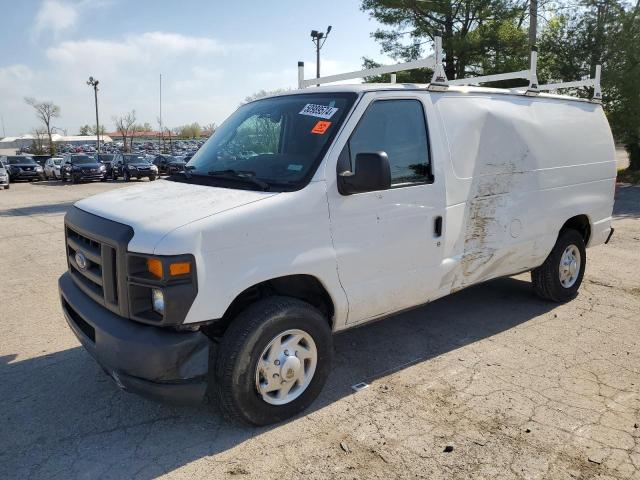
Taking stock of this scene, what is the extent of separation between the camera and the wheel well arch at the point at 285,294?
3273 mm

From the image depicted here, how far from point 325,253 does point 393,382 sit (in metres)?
1.28

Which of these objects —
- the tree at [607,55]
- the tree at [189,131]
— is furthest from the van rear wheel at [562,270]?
the tree at [189,131]

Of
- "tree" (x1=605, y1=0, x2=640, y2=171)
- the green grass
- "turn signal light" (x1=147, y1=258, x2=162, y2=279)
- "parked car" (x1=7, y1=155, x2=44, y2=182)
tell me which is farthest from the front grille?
"parked car" (x1=7, y1=155, x2=44, y2=182)

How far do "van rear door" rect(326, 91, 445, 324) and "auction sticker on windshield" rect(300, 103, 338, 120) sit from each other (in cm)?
18

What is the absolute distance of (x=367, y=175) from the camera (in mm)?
3258

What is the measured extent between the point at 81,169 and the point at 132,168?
8.86ft

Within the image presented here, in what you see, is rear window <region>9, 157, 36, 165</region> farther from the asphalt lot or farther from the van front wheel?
the van front wheel

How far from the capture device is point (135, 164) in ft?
96.2

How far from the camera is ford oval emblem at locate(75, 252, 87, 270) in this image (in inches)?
133

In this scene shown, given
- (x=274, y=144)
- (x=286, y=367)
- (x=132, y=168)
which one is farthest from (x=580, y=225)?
(x=132, y=168)

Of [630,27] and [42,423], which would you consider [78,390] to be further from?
[630,27]

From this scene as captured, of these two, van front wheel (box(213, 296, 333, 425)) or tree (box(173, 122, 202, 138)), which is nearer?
van front wheel (box(213, 296, 333, 425))

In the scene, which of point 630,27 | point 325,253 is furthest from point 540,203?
point 630,27

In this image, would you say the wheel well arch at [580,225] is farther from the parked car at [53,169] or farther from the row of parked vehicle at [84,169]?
the parked car at [53,169]
